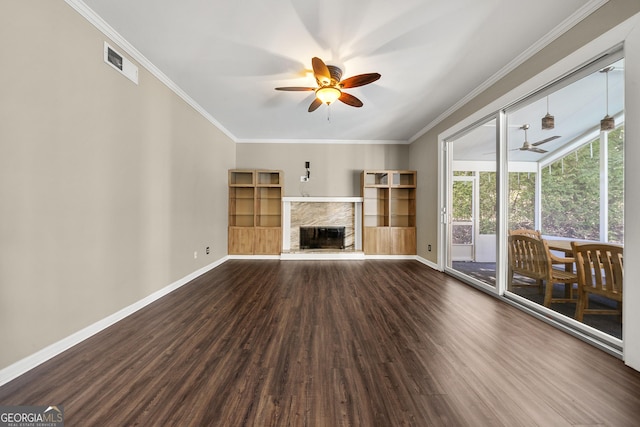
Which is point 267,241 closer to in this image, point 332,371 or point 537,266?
point 332,371

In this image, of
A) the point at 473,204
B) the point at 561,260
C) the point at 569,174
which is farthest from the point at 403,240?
the point at 569,174

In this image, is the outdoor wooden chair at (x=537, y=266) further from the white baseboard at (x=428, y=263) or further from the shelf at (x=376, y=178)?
the shelf at (x=376, y=178)

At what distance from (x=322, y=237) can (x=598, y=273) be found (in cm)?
440

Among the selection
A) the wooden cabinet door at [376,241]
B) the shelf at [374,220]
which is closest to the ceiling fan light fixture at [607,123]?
the wooden cabinet door at [376,241]

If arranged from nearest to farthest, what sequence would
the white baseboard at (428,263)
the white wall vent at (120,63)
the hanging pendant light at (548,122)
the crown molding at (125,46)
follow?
1. the crown molding at (125,46)
2. the white wall vent at (120,63)
3. the hanging pendant light at (548,122)
4. the white baseboard at (428,263)

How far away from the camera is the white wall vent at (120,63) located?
217 cm

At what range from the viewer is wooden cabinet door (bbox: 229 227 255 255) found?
530cm

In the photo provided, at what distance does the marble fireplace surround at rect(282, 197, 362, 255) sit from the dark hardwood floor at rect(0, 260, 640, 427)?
3.03m

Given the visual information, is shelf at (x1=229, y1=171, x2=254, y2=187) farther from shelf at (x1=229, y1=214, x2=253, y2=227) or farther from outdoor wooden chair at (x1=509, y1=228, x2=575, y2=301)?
outdoor wooden chair at (x1=509, y1=228, x2=575, y2=301)

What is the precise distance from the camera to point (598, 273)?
198 centimetres

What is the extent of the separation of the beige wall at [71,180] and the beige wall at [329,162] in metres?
2.87

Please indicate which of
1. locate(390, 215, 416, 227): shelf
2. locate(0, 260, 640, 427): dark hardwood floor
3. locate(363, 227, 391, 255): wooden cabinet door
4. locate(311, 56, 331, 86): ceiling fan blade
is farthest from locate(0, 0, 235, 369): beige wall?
locate(390, 215, 416, 227): shelf

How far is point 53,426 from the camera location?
3.87 ft

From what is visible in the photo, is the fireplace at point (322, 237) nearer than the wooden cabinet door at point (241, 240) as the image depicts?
No
